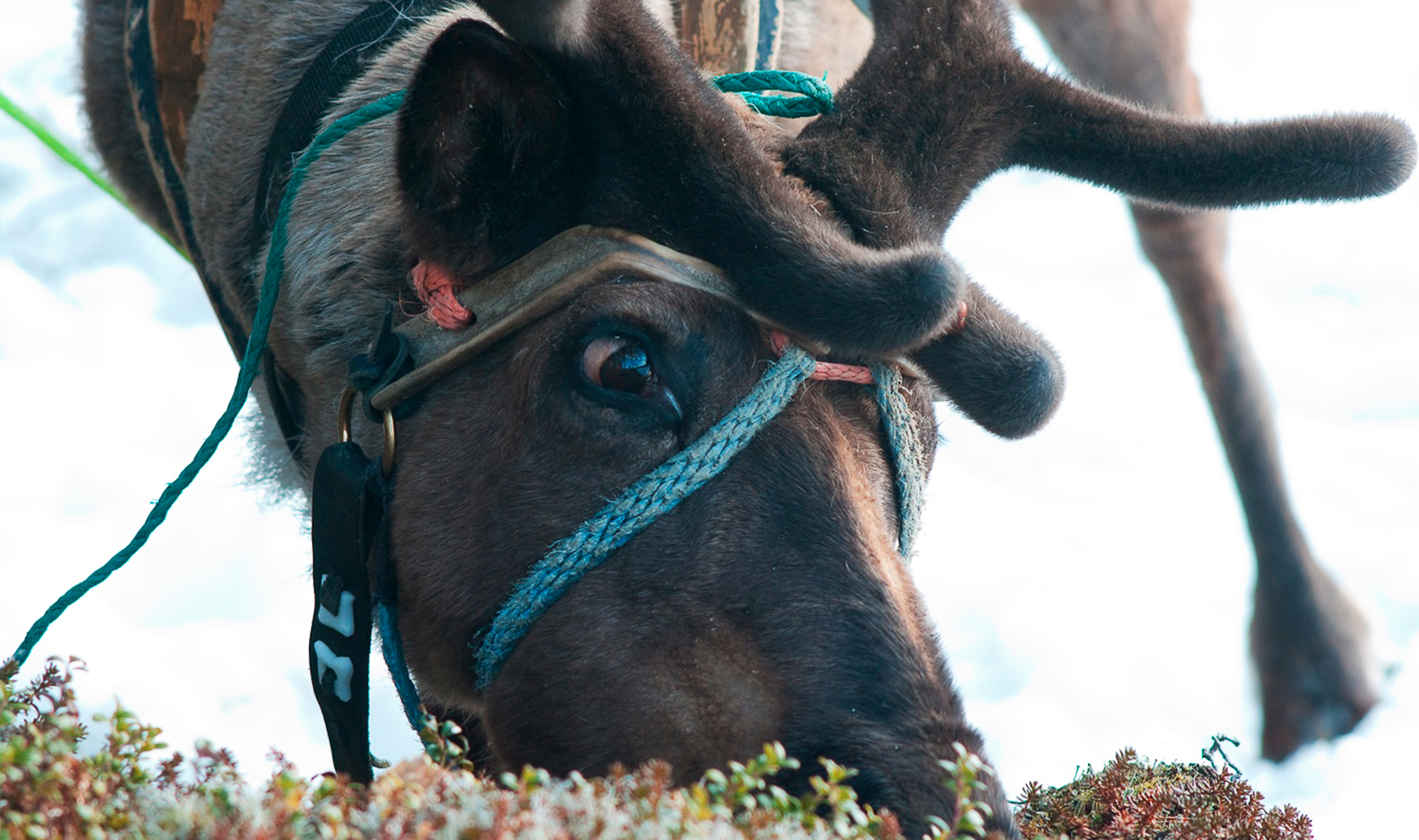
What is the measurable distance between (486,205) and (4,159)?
17.6 feet

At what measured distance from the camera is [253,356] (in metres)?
2.04

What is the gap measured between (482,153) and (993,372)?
801 millimetres

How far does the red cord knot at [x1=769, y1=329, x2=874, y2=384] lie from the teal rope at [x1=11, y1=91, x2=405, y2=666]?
807 millimetres

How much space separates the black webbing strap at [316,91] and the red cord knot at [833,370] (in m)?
1.05

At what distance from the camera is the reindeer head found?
1590 mm

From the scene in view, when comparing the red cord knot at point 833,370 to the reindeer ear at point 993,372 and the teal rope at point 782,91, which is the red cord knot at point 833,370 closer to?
the reindeer ear at point 993,372

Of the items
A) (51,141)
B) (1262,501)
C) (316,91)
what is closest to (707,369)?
(316,91)

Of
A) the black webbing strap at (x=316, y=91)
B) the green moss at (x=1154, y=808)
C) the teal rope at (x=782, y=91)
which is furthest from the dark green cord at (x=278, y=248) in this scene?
the green moss at (x=1154, y=808)

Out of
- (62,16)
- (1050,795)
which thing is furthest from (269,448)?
(62,16)

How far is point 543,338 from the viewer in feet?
5.80

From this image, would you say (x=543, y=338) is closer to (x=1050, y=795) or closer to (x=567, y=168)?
(x=567, y=168)

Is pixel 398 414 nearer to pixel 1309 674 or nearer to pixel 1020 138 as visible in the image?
pixel 1020 138

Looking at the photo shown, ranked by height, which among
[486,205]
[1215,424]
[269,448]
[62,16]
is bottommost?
[486,205]

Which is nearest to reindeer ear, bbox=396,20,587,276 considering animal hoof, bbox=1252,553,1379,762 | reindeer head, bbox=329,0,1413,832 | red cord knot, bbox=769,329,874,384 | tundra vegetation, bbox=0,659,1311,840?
reindeer head, bbox=329,0,1413,832
